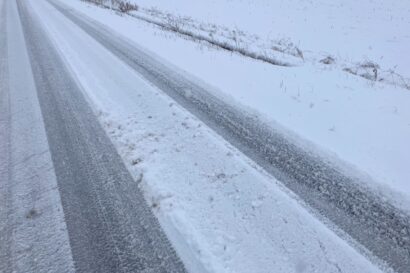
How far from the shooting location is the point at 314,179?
388 centimetres

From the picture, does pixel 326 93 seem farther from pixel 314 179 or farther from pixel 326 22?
pixel 326 22

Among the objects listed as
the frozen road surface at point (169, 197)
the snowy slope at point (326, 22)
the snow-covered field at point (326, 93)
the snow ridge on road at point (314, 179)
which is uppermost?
the frozen road surface at point (169, 197)

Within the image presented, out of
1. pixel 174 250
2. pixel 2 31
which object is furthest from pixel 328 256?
pixel 2 31

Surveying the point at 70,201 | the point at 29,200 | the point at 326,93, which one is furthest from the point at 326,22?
the point at 29,200

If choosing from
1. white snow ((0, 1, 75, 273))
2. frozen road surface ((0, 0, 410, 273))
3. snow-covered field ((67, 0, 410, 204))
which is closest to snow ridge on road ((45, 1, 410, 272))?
frozen road surface ((0, 0, 410, 273))

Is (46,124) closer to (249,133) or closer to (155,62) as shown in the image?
(249,133)

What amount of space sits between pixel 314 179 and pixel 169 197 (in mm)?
1553

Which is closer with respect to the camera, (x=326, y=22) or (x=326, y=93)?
(x=326, y=93)

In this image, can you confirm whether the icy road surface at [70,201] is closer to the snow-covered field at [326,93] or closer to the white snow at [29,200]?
the white snow at [29,200]

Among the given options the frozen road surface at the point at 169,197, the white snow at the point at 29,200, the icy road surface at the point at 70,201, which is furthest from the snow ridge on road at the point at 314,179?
the white snow at the point at 29,200

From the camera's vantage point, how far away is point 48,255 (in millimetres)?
2799

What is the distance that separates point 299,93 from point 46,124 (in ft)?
14.0

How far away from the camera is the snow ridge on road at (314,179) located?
9.92ft

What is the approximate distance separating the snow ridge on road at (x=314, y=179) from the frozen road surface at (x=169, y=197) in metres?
0.01
